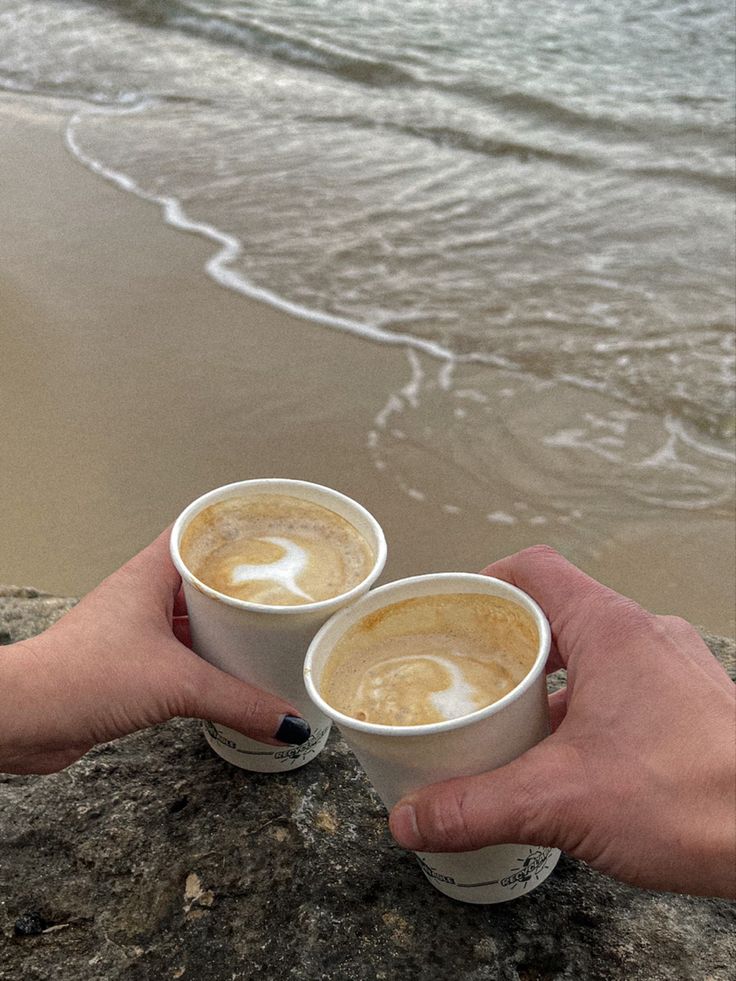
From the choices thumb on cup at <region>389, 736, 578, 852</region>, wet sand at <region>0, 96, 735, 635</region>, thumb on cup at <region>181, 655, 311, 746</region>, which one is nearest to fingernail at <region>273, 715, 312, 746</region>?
thumb on cup at <region>181, 655, 311, 746</region>

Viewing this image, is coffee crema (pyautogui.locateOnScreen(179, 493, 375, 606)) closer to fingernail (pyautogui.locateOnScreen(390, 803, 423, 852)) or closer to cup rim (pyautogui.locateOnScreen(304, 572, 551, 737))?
cup rim (pyautogui.locateOnScreen(304, 572, 551, 737))

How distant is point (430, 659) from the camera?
163cm

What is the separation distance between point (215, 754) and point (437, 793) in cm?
64

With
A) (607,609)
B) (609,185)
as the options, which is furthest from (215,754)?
(609,185)

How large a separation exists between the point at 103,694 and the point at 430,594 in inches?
22.5

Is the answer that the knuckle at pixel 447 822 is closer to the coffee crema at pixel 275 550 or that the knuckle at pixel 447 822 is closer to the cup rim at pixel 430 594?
the cup rim at pixel 430 594

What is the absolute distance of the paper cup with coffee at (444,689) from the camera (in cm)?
138

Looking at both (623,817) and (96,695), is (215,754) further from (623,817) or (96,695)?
(623,817)

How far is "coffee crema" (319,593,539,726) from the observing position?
1529mm

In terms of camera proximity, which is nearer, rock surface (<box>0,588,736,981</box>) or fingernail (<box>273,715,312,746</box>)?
rock surface (<box>0,588,736,981</box>)

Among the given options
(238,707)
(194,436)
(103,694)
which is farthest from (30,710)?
(194,436)

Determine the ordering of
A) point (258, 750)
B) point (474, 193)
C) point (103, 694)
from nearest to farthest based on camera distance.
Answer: point (103, 694)
point (258, 750)
point (474, 193)

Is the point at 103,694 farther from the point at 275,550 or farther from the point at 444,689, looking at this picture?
the point at 444,689

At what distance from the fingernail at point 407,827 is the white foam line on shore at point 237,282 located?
9.82ft
